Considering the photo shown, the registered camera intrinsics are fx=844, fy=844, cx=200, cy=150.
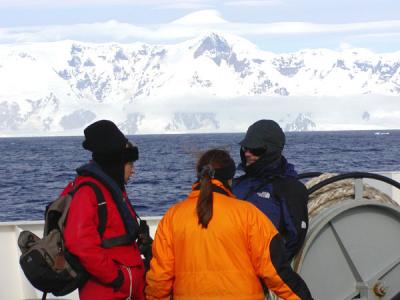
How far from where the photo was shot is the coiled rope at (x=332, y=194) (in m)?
5.34

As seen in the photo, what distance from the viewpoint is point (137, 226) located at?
4.29 meters

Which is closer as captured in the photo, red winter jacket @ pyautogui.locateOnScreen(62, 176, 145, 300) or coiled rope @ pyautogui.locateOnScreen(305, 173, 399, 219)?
red winter jacket @ pyautogui.locateOnScreen(62, 176, 145, 300)

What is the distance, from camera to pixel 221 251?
3.83m

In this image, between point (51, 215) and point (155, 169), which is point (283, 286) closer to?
point (51, 215)

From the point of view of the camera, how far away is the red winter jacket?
400 centimetres

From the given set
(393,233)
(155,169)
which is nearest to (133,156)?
(393,233)

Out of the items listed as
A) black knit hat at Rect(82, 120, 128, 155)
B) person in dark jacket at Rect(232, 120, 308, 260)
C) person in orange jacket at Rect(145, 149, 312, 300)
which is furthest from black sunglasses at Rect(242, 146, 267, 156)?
black knit hat at Rect(82, 120, 128, 155)

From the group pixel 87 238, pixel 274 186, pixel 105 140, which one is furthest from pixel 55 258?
pixel 274 186

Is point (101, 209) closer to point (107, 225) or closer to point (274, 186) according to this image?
point (107, 225)

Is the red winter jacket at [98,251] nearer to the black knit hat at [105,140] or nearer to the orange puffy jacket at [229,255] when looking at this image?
the black knit hat at [105,140]

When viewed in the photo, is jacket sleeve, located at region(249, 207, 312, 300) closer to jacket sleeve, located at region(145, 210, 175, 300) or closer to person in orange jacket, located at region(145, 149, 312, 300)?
person in orange jacket, located at region(145, 149, 312, 300)

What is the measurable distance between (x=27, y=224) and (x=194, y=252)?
375 cm

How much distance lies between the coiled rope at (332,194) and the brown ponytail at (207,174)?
1.38 m

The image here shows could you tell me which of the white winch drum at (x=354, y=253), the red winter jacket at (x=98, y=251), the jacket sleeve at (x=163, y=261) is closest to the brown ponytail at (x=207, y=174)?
the jacket sleeve at (x=163, y=261)
